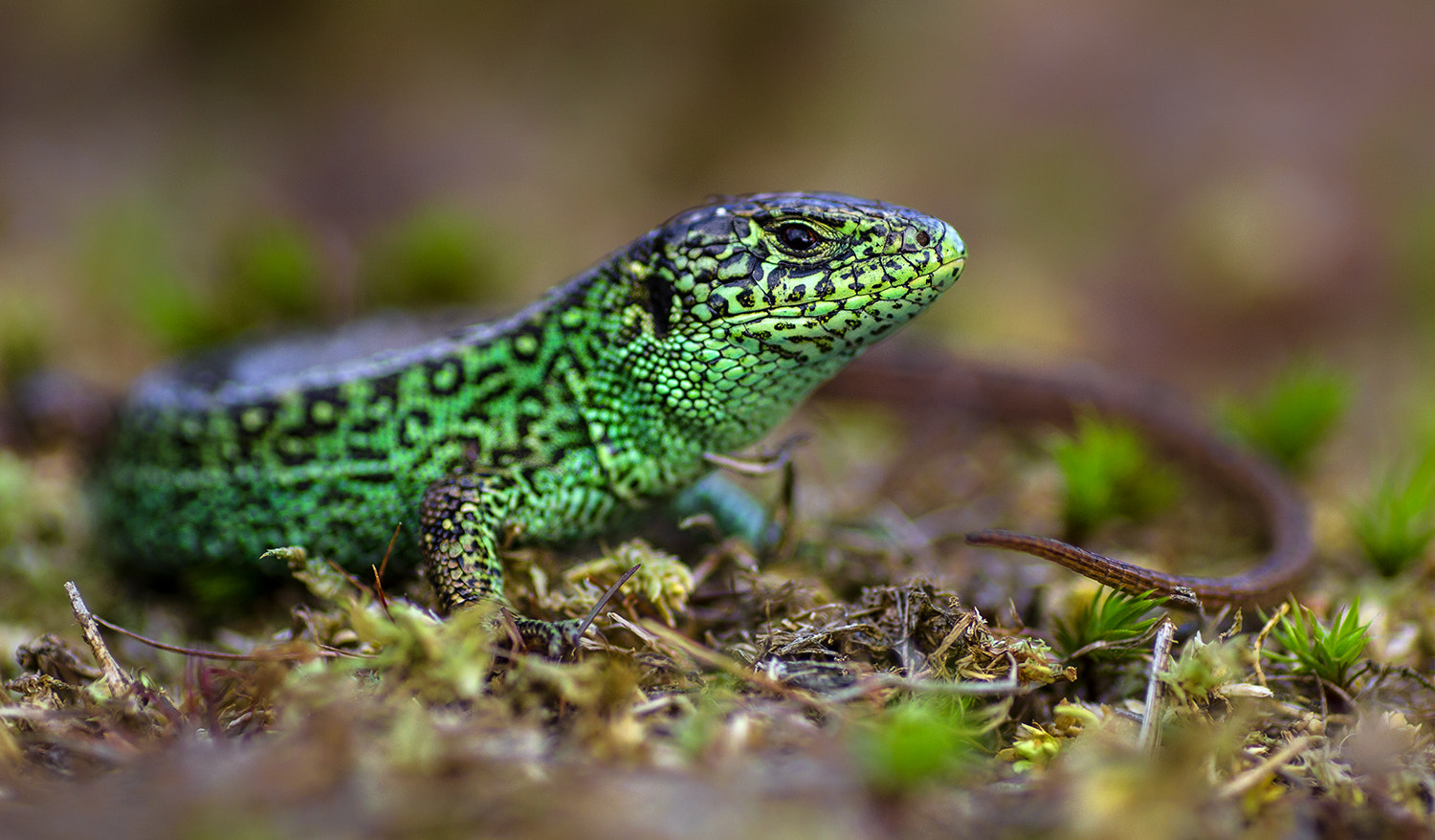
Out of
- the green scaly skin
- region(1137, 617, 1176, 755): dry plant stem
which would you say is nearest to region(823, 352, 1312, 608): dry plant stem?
region(1137, 617, 1176, 755): dry plant stem

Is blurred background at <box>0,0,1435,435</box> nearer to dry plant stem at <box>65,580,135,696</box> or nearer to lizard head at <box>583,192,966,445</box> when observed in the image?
lizard head at <box>583,192,966,445</box>

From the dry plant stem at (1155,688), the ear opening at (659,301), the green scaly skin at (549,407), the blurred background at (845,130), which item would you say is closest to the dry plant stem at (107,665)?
the green scaly skin at (549,407)

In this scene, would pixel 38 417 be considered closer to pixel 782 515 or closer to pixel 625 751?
pixel 782 515

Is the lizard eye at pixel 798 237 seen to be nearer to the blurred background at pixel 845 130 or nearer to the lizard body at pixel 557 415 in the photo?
the lizard body at pixel 557 415

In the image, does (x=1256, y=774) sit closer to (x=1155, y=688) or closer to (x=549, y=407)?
(x=1155, y=688)

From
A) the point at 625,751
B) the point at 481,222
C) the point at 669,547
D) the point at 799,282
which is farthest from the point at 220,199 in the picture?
the point at 625,751

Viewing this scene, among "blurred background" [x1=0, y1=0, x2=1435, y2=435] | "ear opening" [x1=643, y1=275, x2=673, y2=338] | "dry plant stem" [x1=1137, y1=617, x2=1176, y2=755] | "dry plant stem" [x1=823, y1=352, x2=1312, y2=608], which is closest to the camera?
"dry plant stem" [x1=1137, y1=617, x2=1176, y2=755]
